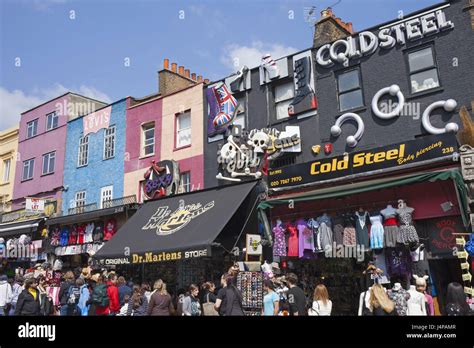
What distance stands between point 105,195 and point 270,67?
32.1 ft

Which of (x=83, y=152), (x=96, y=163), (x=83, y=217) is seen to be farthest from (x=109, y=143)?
(x=83, y=217)

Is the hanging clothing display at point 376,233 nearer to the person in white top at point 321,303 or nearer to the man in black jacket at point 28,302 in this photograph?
the person in white top at point 321,303

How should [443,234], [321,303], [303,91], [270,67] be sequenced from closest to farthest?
[321,303]
[443,234]
[303,91]
[270,67]

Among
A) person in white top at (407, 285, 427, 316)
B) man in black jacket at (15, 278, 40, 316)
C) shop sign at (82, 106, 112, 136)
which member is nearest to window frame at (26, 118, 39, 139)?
shop sign at (82, 106, 112, 136)

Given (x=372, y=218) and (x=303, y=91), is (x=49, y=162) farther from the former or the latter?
(x=372, y=218)

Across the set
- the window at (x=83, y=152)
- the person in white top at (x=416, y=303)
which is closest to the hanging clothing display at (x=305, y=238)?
the person in white top at (x=416, y=303)

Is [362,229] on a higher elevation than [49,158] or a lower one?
lower

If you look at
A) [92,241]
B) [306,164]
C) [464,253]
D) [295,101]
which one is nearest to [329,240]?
[306,164]

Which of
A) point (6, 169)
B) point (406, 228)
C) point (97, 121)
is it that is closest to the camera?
point (406, 228)

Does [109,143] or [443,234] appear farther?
[109,143]

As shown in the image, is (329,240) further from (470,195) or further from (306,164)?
(470,195)

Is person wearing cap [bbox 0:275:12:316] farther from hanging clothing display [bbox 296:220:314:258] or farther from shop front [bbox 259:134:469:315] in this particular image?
hanging clothing display [bbox 296:220:314:258]

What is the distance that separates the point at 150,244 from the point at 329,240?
5589mm

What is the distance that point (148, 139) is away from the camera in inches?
775
